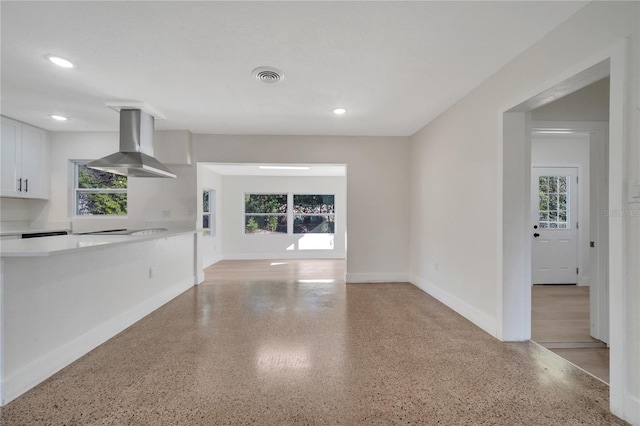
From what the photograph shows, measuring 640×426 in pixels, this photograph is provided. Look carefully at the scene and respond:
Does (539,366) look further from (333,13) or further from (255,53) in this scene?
(255,53)

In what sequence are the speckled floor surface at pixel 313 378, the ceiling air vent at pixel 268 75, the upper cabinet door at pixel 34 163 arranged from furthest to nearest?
the upper cabinet door at pixel 34 163 → the ceiling air vent at pixel 268 75 → the speckled floor surface at pixel 313 378

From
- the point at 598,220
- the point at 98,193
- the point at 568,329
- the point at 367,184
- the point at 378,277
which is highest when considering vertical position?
the point at 367,184

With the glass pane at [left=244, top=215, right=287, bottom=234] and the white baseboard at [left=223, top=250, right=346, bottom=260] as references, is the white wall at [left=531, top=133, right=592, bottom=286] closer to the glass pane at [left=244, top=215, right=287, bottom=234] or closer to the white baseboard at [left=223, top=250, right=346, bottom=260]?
the white baseboard at [left=223, top=250, right=346, bottom=260]

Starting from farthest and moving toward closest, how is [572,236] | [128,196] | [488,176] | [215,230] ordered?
[215,230], [572,236], [128,196], [488,176]

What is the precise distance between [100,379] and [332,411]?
1667 millimetres

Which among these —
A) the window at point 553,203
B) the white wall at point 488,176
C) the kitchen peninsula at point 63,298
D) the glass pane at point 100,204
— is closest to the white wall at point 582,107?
the white wall at point 488,176

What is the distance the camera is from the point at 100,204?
473 centimetres

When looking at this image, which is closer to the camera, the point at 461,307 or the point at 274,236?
the point at 461,307

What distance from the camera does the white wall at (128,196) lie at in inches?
179

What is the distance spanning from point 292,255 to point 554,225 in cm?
577

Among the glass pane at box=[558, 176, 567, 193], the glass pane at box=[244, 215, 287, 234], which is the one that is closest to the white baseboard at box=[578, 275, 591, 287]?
→ the glass pane at box=[558, 176, 567, 193]

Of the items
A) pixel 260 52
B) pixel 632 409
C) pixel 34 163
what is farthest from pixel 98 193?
pixel 632 409

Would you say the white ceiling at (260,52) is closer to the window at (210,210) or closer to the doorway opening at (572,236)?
the doorway opening at (572,236)

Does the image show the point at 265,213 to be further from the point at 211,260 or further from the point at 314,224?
the point at 211,260
